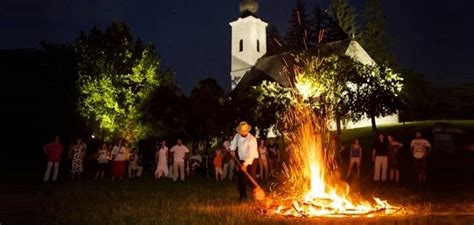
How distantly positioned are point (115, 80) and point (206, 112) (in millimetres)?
10677

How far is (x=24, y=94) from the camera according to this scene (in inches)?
1670

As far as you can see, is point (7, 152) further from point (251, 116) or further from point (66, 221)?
point (66, 221)

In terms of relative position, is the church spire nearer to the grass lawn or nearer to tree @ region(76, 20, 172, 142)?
tree @ region(76, 20, 172, 142)

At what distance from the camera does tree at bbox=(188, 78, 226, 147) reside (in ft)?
135

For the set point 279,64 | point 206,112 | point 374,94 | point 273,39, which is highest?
point 273,39

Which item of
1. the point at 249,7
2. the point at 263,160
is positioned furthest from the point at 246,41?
the point at 263,160

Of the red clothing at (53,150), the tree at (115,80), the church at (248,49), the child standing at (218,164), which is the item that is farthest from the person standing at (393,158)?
the church at (248,49)

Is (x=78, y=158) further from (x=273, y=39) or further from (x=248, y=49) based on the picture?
(x=273, y=39)

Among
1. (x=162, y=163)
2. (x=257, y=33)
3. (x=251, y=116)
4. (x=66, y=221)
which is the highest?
(x=257, y=33)

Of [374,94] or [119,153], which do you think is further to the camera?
[374,94]

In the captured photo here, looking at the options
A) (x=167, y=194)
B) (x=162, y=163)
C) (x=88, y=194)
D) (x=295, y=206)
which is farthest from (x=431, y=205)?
(x=162, y=163)

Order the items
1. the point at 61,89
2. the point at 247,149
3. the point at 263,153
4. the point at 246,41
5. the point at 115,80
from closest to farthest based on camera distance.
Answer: the point at 247,149, the point at 263,153, the point at 61,89, the point at 115,80, the point at 246,41

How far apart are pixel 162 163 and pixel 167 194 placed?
8.14 metres

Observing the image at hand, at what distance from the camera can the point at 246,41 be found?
7325cm
